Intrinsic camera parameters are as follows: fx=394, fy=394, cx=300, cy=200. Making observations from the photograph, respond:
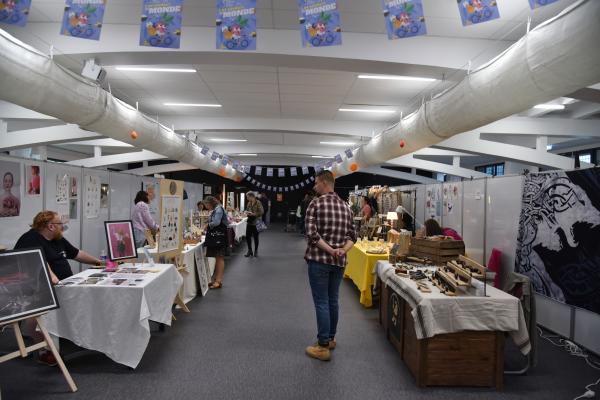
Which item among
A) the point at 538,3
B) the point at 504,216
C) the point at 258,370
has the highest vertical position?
the point at 538,3

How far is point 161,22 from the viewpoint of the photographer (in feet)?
9.87

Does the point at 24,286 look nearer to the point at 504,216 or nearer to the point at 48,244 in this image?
the point at 48,244

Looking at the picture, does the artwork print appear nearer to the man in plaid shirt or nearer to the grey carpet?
the grey carpet

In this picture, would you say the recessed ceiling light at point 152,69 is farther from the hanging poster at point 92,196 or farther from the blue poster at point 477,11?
the blue poster at point 477,11

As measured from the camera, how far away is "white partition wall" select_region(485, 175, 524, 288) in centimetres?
456

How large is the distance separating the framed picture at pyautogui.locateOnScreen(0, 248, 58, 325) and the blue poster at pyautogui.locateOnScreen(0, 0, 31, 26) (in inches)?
64.5

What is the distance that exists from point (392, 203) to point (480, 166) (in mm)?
10064

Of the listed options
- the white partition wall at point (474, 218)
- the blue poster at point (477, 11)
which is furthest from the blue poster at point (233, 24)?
the white partition wall at point (474, 218)

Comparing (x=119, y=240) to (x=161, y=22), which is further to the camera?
(x=119, y=240)

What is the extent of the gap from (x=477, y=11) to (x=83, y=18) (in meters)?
2.84

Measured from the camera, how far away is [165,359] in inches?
131

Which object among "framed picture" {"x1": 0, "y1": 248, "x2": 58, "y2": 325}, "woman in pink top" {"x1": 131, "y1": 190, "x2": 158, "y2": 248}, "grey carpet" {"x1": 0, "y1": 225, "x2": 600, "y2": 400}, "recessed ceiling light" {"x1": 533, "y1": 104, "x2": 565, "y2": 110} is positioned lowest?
"grey carpet" {"x1": 0, "y1": 225, "x2": 600, "y2": 400}

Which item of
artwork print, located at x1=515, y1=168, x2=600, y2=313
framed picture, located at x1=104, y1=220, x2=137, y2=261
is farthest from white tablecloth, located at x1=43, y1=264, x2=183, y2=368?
artwork print, located at x1=515, y1=168, x2=600, y2=313

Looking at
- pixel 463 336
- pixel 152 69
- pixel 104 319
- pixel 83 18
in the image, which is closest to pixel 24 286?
pixel 104 319
